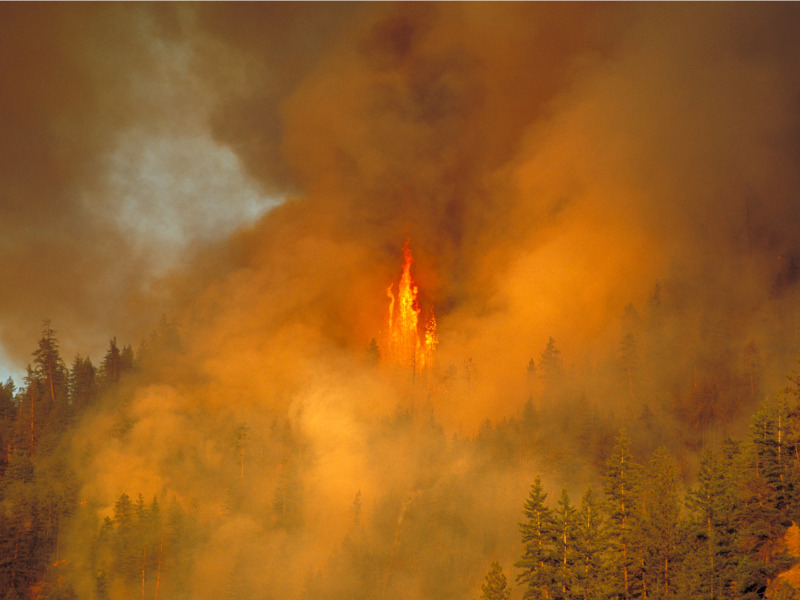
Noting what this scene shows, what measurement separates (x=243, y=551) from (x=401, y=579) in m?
23.2

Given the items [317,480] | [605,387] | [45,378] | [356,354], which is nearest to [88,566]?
[317,480]

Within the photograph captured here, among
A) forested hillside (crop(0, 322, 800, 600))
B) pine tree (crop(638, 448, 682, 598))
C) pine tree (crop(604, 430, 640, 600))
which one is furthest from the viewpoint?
pine tree (crop(604, 430, 640, 600))

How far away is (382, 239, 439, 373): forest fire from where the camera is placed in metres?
142

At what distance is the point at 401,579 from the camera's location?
8688 cm

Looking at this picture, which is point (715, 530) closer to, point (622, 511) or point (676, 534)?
point (676, 534)

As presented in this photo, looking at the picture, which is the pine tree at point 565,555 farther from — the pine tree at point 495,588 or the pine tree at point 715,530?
the pine tree at point 715,530

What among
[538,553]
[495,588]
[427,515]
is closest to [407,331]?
[427,515]

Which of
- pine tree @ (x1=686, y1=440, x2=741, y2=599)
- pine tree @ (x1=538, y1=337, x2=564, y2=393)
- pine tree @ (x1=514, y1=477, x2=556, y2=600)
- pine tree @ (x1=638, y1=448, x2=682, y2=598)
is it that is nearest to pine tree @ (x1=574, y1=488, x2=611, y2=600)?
pine tree @ (x1=514, y1=477, x2=556, y2=600)

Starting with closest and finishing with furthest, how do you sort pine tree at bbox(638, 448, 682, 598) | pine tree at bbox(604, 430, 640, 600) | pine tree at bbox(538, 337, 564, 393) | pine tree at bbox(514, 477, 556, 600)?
1. pine tree at bbox(514, 477, 556, 600)
2. pine tree at bbox(638, 448, 682, 598)
3. pine tree at bbox(604, 430, 640, 600)
4. pine tree at bbox(538, 337, 564, 393)

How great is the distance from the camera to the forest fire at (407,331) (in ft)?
466

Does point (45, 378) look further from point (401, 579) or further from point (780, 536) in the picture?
point (780, 536)

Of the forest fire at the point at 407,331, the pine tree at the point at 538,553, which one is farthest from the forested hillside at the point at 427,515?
the forest fire at the point at 407,331

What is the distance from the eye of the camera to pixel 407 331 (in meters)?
149

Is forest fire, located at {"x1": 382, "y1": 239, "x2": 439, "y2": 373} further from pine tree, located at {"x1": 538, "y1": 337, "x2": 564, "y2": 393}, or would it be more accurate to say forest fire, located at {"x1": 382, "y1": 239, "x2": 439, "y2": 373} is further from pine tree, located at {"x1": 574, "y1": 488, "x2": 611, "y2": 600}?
pine tree, located at {"x1": 574, "y1": 488, "x2": 611, "y2": 600}
